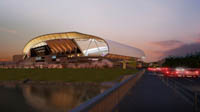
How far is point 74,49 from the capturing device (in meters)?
97.8

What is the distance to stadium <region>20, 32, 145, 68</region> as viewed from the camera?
91250mm

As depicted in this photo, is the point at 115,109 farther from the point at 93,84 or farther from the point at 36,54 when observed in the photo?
the point at 36,54

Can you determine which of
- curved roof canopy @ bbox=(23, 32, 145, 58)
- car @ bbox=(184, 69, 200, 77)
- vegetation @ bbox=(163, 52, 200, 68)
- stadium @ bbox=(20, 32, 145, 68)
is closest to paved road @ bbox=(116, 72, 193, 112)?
car @ bbox=(184, 69, 200, 77)

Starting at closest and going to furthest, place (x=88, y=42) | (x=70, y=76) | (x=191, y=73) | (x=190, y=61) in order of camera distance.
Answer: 1. (x=191, y=73)
2. (x=70, y=76)
3. (x=190, y=61)
4. (x=88, y=42)

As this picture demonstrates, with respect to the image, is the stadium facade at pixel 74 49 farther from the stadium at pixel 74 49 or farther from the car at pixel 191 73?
the car at pixel 191 73

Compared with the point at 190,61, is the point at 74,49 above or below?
above

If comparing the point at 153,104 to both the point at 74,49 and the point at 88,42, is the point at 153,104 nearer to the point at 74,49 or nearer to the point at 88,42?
the point at 88,42

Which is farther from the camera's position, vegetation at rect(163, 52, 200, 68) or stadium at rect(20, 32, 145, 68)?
stadium at rect(20, 32, 145, 68)

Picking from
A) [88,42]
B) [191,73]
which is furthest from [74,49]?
[191,73]

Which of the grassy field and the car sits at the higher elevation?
the car

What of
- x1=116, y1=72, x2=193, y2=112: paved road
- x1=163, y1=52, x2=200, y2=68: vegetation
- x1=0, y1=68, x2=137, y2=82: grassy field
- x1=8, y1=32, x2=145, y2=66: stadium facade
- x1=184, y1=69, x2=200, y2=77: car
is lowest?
x1=0, y1=68, x2=137, y2=82: grassy field

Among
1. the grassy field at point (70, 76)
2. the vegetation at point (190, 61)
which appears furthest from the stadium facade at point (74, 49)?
the grassy field at point (70, 76)

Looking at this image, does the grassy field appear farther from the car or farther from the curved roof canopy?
the curved roof canopy

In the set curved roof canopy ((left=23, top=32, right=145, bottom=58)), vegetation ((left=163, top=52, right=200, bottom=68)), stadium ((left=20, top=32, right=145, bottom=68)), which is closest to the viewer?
vegetation ((left=163, top=52, right=200, bottom=68))
